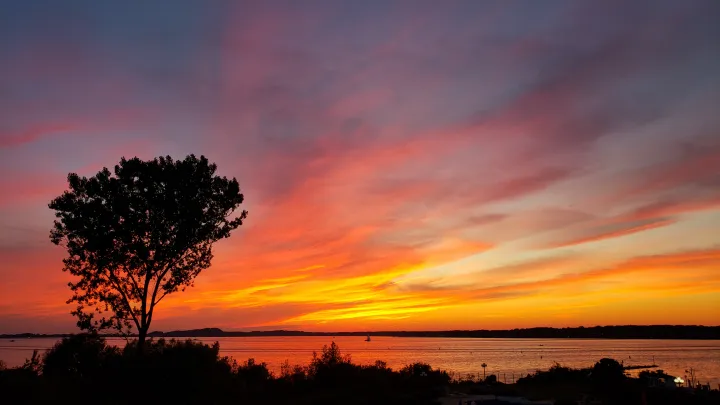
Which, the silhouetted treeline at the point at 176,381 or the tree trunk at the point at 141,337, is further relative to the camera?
the tree trunk at the point at 141,337

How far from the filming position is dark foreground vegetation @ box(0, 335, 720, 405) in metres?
28.8

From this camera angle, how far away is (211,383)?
3195 cm

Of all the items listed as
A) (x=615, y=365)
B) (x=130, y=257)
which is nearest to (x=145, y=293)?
(x=130, y=257)

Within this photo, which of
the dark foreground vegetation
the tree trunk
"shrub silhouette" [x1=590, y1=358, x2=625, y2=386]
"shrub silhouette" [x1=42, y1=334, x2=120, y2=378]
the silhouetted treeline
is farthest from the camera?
"shrub silhouette" [x1=590, y1=358, x2=625, y2=386]

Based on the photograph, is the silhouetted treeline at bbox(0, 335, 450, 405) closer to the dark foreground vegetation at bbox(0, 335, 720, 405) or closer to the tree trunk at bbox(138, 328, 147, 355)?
the dark foreground vegetation at bbox(0, 335, 720, 405)

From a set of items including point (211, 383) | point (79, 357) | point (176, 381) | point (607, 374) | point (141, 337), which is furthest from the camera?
point (607, 374)

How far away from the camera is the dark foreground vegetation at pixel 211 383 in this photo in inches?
1134

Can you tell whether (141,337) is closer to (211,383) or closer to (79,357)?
(211,383)

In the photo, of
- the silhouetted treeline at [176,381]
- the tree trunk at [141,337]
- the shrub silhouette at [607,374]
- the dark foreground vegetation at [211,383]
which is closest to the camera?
the silhouetted treeline at [176,381]

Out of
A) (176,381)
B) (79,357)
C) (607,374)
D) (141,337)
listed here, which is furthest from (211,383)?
(607,374)

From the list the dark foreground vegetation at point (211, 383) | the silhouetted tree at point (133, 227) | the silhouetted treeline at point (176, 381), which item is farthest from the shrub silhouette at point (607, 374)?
the silhouetted tree at point (133, 227)

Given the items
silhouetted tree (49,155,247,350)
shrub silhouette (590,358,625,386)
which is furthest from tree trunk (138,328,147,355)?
shrub silhouette (590,358,625,386)

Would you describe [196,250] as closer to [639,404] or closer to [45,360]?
[45,360]

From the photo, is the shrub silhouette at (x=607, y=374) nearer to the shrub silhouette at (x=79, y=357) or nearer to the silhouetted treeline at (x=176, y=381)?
the silhouetted treeline at (x=176, y=381)
